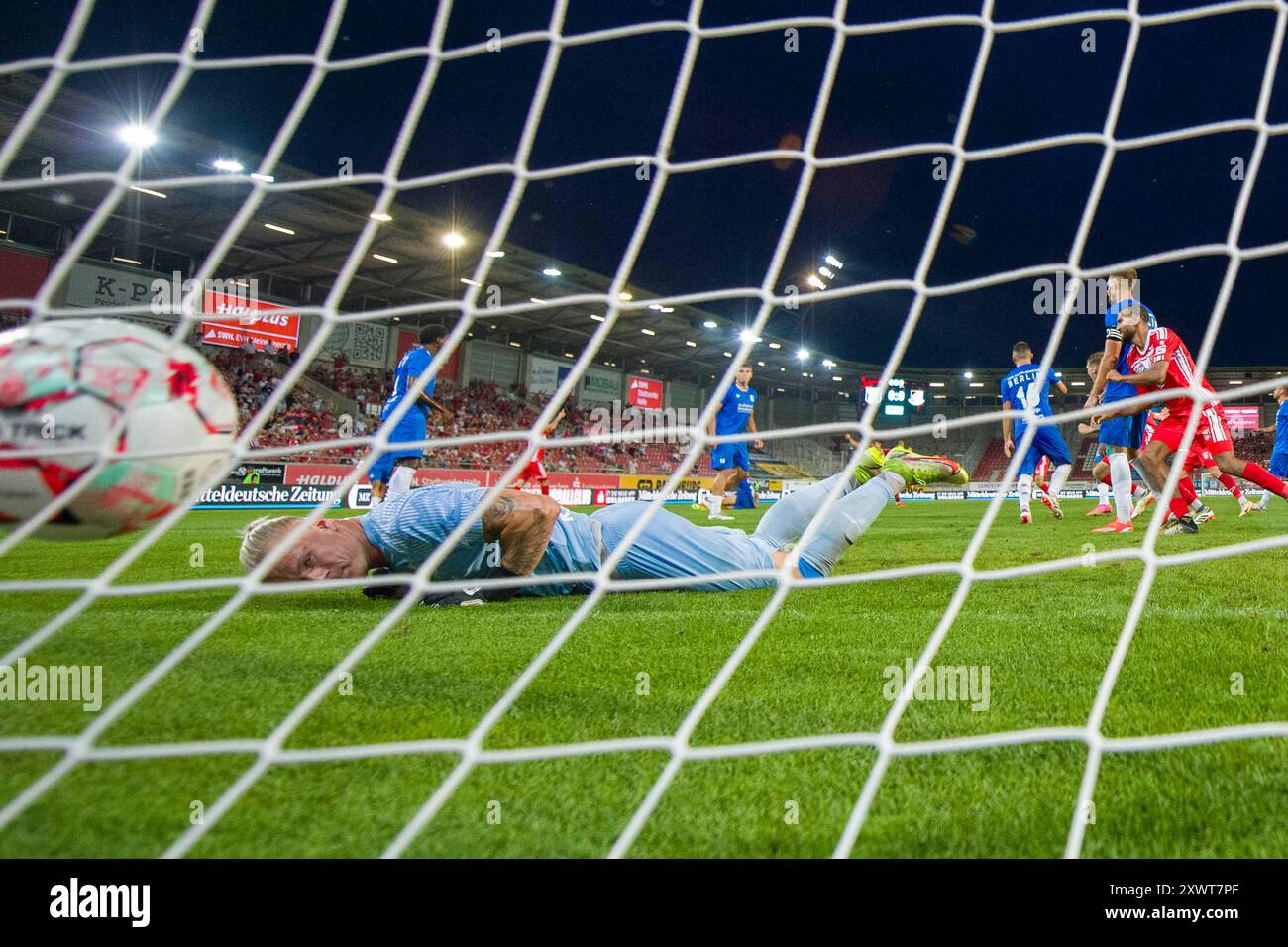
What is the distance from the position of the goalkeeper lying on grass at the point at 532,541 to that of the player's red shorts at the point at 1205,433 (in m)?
2.63

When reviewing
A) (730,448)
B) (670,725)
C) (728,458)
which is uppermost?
(730,448)

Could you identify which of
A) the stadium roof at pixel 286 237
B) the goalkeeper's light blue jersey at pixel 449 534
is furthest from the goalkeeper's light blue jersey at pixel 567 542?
the stadium roof at pixel 286 237

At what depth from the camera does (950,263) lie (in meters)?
36.4

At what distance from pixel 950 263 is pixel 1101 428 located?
33.4 m

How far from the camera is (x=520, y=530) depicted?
100 inches

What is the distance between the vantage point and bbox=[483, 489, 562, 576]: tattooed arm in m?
2.52

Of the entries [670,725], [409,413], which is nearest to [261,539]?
[670,725]

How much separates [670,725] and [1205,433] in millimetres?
5321

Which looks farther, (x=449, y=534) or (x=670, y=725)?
(x=449, y=534)

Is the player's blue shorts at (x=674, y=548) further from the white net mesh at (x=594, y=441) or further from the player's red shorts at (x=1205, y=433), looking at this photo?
the player's red shorts at (x=1205, y=433)

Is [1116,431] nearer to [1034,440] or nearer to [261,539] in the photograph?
[1034,440]

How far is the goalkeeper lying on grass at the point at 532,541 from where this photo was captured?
2449 millimetres
